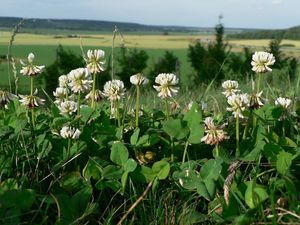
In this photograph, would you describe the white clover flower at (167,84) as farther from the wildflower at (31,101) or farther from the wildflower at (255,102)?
the wildflower at (31,101)

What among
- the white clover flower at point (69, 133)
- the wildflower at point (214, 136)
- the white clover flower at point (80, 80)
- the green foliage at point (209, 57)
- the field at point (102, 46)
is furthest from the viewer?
the green foliage at point (209, 57)

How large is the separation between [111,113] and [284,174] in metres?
0.83

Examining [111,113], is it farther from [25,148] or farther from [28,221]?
[28,221]

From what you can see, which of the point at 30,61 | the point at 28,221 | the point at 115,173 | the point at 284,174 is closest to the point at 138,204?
the point at 115,173

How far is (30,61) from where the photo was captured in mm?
2248

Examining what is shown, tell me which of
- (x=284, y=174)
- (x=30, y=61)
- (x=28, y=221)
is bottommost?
(x=28, y=221)

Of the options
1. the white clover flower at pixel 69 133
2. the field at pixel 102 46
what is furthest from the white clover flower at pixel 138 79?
the field at pixel 102 46

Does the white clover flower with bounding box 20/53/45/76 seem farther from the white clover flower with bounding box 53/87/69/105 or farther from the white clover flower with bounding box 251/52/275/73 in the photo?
the white clover flower with bounding box 251/52/275/73

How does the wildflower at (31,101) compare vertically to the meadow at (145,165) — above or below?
above

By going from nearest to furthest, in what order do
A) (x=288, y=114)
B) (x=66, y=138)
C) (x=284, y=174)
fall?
(x=284, y=174) < (x=66, y=138) < (x=288, y=114)

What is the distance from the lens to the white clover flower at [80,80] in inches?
86.7

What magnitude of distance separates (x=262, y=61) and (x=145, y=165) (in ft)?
1.97

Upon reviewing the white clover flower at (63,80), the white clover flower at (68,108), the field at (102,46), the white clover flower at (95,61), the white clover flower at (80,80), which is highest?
the white clover flower at (95,61)

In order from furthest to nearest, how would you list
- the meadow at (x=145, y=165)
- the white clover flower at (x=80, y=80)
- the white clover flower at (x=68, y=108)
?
the white clover flower at (x=68, y=108) < the white clover flower at (x=80, y=80) < the meadow at (x=145, y=165)
